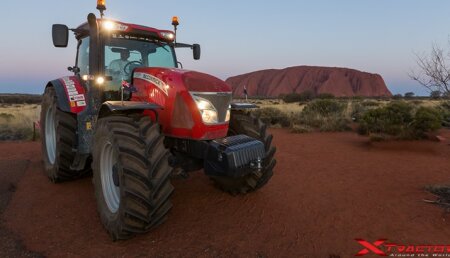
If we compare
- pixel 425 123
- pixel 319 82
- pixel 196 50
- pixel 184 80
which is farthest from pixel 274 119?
pixel 319 82

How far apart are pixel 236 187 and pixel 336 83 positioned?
8325 cm

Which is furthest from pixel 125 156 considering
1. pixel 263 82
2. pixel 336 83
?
pixel 263 82

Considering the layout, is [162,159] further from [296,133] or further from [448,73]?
[296,133]

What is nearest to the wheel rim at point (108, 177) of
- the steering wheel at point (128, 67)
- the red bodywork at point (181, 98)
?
the red bodywork at point (181, 98)

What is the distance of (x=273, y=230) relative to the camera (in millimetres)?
3650

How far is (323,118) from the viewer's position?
13.7 m

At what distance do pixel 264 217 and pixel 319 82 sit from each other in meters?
85.0

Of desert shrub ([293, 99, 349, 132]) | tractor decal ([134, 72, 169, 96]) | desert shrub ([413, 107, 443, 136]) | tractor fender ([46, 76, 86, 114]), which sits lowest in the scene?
desert shrub ([293, 99, 349, 132])

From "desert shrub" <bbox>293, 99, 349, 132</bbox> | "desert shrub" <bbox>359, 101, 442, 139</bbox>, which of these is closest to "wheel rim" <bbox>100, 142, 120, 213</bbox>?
"desert shrub" <bbox>359, 101, 442, 139</bbox>

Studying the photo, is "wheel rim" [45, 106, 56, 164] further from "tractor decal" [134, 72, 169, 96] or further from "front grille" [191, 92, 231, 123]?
"front grille" [191, 92, 231, 123]

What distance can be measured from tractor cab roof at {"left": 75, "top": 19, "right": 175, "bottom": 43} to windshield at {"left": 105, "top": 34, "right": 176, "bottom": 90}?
0.10 m

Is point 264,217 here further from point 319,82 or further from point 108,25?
point 319,82

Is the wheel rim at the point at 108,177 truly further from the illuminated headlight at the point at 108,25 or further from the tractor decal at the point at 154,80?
the illuminated headlight at the point at 108,25

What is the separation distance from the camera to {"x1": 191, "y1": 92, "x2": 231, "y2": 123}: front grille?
3635mm
